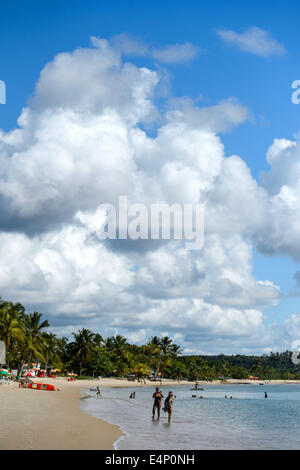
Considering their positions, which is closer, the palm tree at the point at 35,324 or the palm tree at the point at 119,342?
the palm tree at the point at 35,324

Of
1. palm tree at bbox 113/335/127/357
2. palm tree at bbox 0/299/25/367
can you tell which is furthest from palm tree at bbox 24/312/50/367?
palm tree at bbox 113/335/127/357

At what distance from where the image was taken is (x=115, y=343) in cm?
14700

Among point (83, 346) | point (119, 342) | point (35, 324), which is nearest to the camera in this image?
point (35, 324)

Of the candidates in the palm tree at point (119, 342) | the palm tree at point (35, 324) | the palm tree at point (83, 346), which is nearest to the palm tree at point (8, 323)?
the palm tree at point (35, 324)

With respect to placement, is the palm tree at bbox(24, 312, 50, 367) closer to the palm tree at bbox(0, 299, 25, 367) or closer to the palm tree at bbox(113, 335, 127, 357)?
the palm tree at bbox(0, 299, 25, 367)

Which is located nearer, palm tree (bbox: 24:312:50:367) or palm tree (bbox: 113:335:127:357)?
palm tree (bbox: 24:312:50:367)

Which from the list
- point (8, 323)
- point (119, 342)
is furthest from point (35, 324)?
point (119, 342)

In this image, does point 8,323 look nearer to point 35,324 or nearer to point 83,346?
point 35,324

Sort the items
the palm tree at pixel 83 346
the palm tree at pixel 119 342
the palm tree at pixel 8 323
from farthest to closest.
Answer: the palm tree at pixel 119 342, the palm tree at pixel 83 346, the palm tree at pixel 8 323

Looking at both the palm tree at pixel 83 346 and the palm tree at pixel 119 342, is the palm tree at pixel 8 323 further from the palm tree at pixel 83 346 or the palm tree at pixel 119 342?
the palm tree at pixel 119 342

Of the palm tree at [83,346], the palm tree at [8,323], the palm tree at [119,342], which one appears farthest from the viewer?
the palm tree at [119,342]
